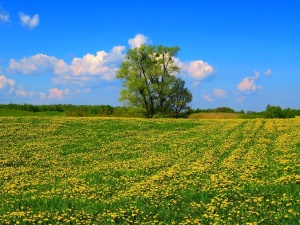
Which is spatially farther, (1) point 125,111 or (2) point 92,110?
(2) point 92,110

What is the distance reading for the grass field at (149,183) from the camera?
12033 mm

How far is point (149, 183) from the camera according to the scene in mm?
17016

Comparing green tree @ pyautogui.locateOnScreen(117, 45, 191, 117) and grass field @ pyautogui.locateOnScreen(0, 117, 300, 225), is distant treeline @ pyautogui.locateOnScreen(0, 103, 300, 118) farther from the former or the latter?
grass field @ pyautogui.locateOnScreen(0, 117, 300, 225)

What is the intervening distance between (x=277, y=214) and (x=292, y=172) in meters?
7.55

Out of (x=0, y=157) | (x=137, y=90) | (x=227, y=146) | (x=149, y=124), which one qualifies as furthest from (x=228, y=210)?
(x=137, y=90)

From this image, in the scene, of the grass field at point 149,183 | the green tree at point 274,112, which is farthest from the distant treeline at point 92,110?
the grass field at point 149,183

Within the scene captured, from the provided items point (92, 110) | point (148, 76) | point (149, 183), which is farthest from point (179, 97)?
point (149, 183)

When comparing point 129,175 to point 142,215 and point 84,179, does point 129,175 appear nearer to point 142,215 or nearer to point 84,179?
point 84,179

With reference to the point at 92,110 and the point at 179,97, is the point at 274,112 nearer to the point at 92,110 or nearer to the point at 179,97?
the point at 179,97

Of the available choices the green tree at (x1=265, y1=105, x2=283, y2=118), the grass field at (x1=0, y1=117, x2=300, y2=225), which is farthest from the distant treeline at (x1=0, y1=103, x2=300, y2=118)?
the grass field at (x1=0, y1=117, x2=300, y2=225)

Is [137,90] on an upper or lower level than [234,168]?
upper

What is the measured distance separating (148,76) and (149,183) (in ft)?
235

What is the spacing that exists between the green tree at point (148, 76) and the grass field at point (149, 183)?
2047 inches

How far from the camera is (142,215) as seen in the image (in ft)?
39.4
